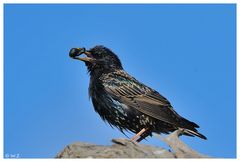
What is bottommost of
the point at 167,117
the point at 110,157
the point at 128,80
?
the point at 110,157

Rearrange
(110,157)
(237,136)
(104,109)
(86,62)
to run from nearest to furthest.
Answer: (110,157), (237,136), (104,109), (86,62)

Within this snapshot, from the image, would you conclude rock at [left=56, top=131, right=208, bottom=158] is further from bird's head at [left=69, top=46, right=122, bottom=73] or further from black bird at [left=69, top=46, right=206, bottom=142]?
bird's head at [left=69, top=46, right=122, bottom=73]

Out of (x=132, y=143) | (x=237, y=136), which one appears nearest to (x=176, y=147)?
(x=132, y=143)

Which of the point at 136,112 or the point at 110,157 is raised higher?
the point at 136,112

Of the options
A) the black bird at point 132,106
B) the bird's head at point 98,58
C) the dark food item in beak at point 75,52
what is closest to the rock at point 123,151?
the black bird at point 132,106

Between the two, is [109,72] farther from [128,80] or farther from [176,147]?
[176,147]

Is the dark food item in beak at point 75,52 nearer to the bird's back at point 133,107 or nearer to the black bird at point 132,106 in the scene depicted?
the black bird at point 132,106

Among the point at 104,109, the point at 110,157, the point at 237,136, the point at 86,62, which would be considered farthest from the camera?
the point at 86,62

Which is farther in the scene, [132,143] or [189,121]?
[189,121]
